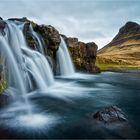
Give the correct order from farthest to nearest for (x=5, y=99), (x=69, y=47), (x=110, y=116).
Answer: (x=69, y=47), (x=5, y=99), (x=110, y=116)

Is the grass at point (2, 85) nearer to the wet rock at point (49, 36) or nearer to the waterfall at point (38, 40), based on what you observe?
the waterfall at point (38, 40)

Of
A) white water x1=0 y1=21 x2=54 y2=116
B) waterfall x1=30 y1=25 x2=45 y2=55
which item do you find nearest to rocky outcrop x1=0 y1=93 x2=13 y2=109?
white water x1=0 y1=21 x2=54 y2=116

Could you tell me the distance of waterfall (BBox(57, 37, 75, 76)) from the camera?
2331 inches

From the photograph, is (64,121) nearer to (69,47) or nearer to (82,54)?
(69,47)

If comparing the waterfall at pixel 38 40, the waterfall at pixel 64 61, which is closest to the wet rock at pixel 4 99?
the waterfall at pixel 38 40

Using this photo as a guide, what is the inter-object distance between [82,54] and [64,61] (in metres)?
16.0

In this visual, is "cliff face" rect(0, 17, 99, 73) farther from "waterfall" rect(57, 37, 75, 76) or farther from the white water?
"waterfall" rect(57, 37, 75, 76)

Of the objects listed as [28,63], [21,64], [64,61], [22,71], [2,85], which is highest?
[64,61]

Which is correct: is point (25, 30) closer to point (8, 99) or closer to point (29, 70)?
point (29, 70)

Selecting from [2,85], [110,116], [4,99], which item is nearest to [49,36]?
[2,85]

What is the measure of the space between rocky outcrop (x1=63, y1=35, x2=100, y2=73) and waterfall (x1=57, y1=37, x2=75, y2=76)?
164 inches

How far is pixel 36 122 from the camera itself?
62.9 feet

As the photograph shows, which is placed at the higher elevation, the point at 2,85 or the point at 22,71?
the point at 22,71

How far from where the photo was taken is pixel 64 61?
2406 inches
